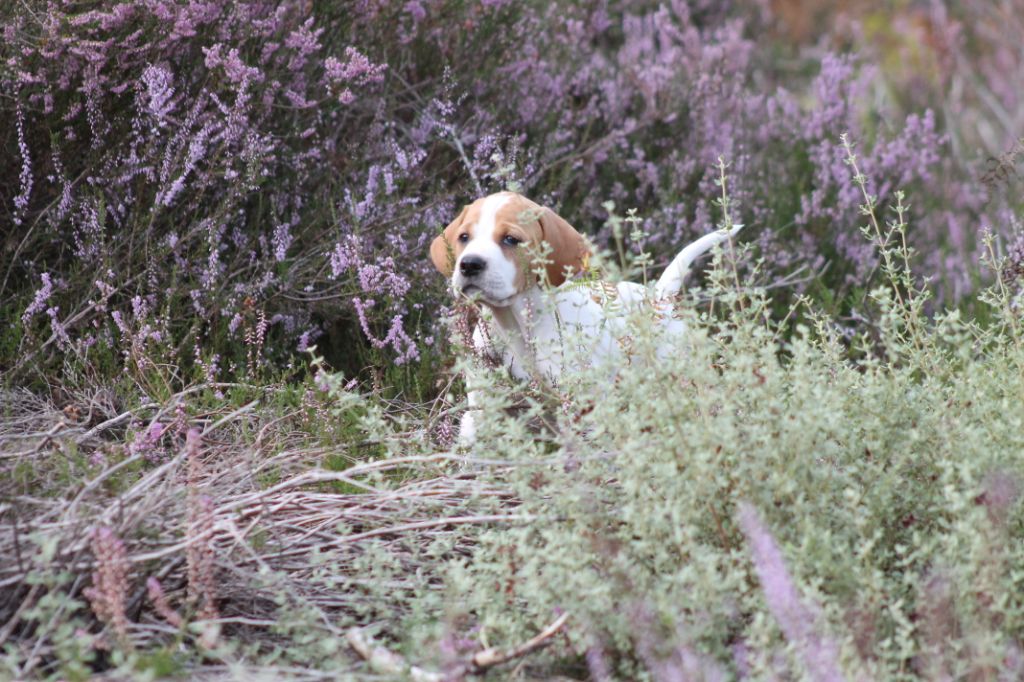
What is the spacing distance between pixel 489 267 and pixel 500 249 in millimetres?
77

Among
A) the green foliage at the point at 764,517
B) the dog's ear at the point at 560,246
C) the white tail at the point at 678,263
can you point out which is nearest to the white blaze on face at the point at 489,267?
the dog's ear at the point at 560,246

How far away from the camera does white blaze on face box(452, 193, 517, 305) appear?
9.93ft

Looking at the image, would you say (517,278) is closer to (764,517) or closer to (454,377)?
(454,377)

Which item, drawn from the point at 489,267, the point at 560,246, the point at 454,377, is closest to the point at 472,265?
the point at 489,267

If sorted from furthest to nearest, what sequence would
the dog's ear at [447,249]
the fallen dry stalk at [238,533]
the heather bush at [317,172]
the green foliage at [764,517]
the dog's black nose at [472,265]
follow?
the heather bush at [317,172]
the dog's ear at [447,249]
the dog's black nose at [472,265]
the fallen dry stalk at [238,533]
the green foliage at [764,517]

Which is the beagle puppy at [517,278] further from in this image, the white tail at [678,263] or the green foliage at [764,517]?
the green foliage at [764,517]

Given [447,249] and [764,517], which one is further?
[447,249]

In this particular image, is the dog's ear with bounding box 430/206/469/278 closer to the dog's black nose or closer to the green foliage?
the dog's black nose

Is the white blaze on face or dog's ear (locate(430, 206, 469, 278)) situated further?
dog's ear (locate(430, 206, 469, 278))

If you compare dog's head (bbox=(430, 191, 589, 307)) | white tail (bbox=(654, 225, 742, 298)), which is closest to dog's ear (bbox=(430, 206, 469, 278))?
dog's head (bbox=(430, 191, 589, 307))

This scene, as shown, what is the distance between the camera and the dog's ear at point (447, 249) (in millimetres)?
3139

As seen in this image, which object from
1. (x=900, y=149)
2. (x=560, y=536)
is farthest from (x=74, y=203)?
(x=900, y=149)

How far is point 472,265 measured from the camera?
3012mm

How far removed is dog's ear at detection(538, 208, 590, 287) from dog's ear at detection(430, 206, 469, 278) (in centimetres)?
21
